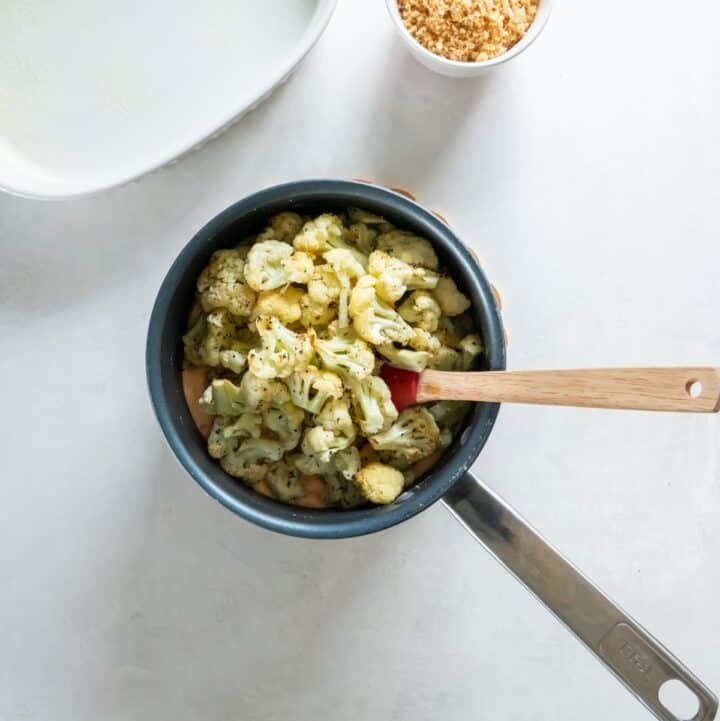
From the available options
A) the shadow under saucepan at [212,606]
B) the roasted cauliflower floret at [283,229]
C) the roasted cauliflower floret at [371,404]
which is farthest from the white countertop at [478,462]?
the roasted cauliflower floret at [371,404]

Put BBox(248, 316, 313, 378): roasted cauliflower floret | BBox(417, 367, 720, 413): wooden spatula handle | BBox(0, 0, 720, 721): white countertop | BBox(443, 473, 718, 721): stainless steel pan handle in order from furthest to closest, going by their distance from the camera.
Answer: BBox(0, 0, 720, 721): white countertop < BBox(443, 473, 718, 721): stainless steel pan handle < BBox(248, 316, 313, 378): roasted cauliflower floret < BBox(417, 367, 720, 413): wooden spatula handle

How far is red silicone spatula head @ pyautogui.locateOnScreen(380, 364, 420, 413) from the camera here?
0.88 m

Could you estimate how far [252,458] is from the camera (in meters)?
0.92

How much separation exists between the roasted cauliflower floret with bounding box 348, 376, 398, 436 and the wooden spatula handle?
5cm

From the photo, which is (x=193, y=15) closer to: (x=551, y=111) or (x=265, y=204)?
(x=265, y=204)

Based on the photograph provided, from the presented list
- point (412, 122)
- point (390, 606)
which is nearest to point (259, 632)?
point (390, 606)

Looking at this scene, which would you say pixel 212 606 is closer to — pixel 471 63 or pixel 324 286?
pixel 324 286

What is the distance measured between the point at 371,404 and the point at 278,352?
0.10m

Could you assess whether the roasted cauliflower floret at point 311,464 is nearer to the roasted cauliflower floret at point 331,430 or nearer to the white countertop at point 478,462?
the roasted cauliflower floret at point 331,430

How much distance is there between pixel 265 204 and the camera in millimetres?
903

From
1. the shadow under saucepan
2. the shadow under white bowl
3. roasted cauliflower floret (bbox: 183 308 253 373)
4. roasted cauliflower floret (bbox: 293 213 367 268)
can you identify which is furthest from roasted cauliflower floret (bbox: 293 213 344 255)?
the shadow under saucepan

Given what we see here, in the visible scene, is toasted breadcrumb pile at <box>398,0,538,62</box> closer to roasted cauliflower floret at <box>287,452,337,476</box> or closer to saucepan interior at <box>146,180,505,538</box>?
saucepan interior at <box>146,180,505,538</box>

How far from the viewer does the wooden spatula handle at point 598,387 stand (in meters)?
0.69

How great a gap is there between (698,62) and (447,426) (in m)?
0.53
